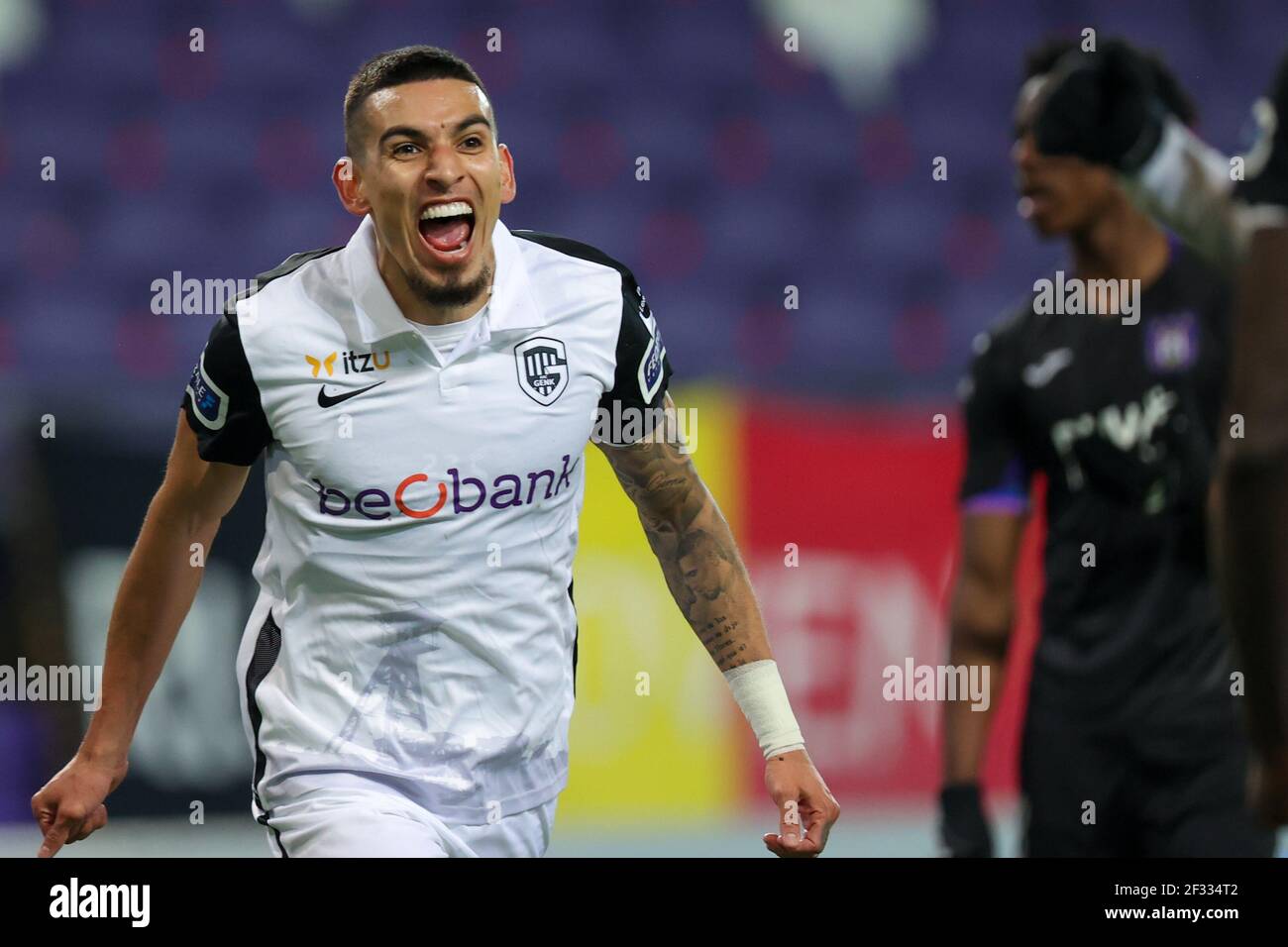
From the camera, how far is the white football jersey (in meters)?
3.12

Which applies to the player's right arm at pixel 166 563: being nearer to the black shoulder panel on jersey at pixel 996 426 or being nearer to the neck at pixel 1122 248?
the black shoulder panel on jersey at pixel 996 426

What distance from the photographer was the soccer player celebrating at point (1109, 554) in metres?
4.11

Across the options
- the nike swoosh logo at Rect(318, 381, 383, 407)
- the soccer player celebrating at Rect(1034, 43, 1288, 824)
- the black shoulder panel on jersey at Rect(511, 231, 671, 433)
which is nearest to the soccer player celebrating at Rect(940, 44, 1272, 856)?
the black shoulder panel on jersey at Rect(511, 231, 671, 433)

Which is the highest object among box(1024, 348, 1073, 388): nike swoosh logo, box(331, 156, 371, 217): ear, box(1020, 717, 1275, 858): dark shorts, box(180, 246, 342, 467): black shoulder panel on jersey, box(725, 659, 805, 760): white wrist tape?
box(331, 156, 371, 217): ear

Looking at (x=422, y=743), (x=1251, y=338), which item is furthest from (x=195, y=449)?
(x=1251, y=338)

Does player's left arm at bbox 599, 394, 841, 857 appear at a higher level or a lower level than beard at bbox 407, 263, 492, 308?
lower

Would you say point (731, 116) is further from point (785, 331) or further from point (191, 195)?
point (191, 195)

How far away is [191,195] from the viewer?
7965mm

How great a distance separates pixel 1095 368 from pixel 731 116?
4.60 meters

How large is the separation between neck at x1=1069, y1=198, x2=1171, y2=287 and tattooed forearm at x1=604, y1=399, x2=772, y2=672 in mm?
1534

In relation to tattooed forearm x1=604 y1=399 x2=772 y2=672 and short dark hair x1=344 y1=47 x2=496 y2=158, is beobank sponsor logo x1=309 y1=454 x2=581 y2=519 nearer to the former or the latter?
tattooed forearm x1=604 y1=399 x2=772 y2=672

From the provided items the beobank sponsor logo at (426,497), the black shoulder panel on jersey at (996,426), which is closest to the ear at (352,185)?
the beobank sponsor logo at (426,497)

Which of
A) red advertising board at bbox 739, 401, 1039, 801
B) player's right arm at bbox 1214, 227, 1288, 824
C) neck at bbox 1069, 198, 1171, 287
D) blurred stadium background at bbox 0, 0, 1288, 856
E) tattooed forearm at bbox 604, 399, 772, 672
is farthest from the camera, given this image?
red advertising board at bbox 739, 401, 1039, 801
